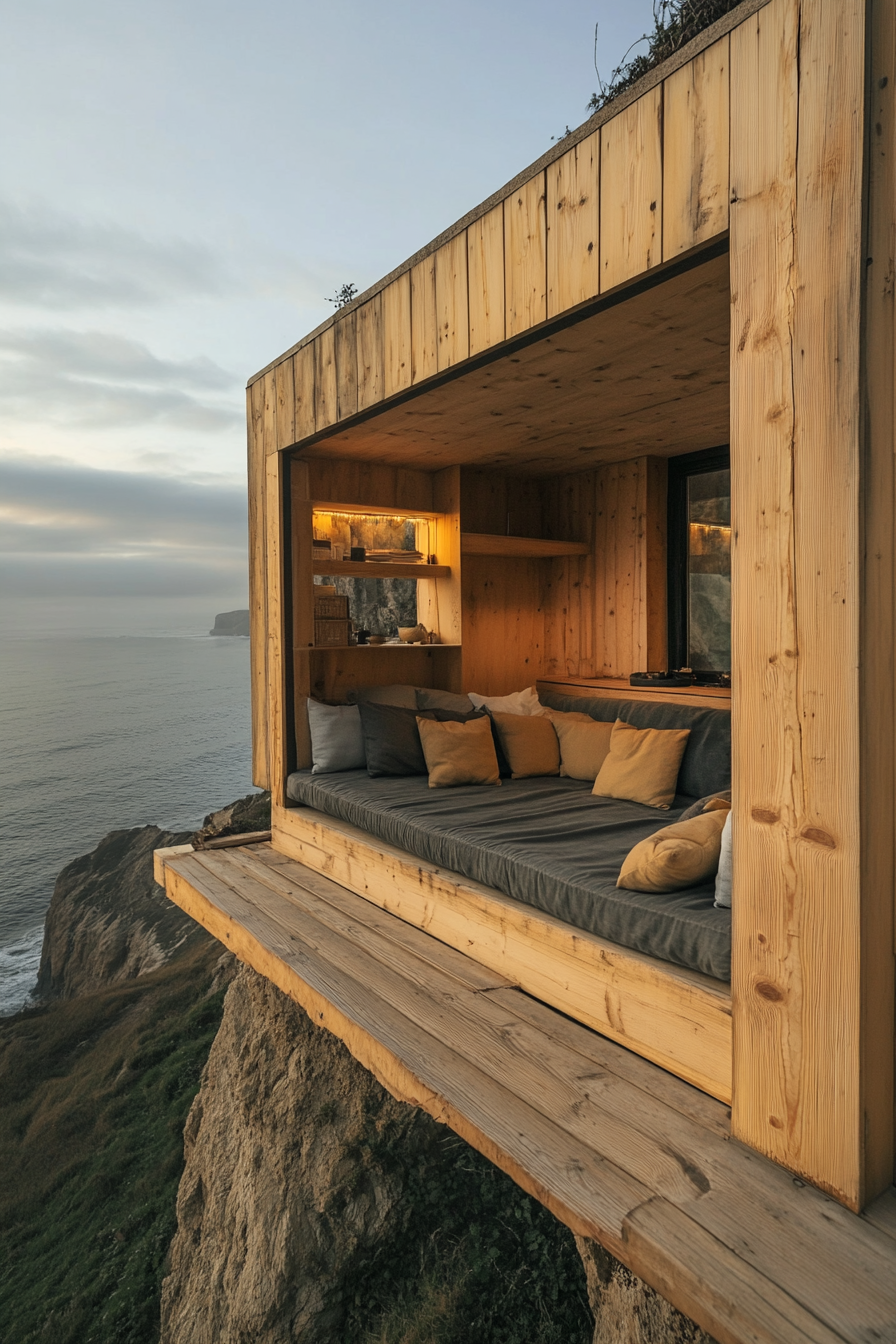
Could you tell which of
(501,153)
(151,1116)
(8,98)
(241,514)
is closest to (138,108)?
(8,98)

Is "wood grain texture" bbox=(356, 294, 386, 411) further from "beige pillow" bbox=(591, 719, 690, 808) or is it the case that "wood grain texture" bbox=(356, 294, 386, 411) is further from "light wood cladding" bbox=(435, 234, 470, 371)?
"beige pillow" bbox=(591, 719, 690, 808)

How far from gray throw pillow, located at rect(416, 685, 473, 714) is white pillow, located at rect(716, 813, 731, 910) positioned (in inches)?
92.5

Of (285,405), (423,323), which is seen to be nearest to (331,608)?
(285,405)

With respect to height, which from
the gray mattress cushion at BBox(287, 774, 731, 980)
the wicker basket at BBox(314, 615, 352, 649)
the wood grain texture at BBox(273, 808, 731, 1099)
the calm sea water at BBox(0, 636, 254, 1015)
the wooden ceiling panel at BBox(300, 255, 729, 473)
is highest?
the wooden ceiling panel at BBox(300, 255, 729, 473)

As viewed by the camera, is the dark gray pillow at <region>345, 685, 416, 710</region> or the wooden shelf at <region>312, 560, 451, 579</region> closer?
the wooden shelf at <region>312, 560, 451, 579</region>

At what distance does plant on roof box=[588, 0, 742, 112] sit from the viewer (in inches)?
76.5

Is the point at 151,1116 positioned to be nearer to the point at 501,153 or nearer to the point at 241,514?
the point at 501,153

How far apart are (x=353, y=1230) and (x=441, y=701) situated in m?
2.72

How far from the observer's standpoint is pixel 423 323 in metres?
2.51

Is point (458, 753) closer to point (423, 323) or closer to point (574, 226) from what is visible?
point (423, 323)

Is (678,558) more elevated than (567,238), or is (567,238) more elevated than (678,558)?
(567,238)

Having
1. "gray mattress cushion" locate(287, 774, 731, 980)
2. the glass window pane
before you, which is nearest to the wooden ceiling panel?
the glass window pane

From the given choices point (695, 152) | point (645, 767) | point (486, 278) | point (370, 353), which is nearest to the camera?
point (695, 152)

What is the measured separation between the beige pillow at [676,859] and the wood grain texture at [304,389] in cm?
240
